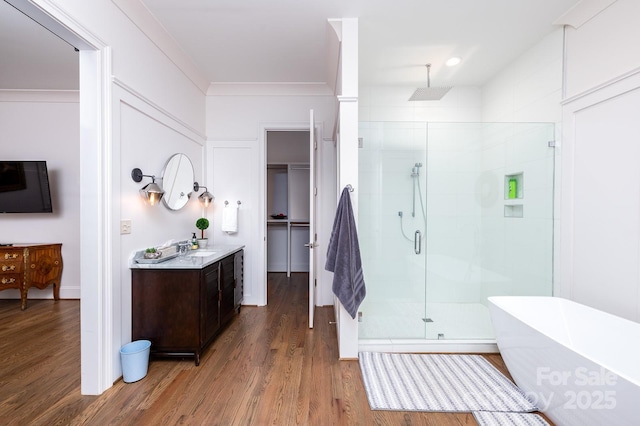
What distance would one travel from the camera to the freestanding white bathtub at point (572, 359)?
1.14 metres

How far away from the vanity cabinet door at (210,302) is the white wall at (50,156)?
8.35 feet

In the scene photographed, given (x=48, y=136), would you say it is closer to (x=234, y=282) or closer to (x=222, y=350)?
(x=234, y=282)

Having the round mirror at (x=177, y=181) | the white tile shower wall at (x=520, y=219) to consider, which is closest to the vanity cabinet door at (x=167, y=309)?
the round mirror at (x=177, y=181)

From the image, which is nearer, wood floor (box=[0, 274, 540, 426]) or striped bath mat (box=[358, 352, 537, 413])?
wood floor (box=[0, 274, 540, 426])

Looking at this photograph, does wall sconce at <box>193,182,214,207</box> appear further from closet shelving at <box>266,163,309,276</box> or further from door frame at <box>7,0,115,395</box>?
closet shelving at <box>266,163,309,276</box>

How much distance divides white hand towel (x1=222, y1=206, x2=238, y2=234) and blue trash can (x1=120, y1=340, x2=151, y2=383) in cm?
157

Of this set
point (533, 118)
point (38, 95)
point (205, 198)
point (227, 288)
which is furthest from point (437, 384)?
point (38, 95)

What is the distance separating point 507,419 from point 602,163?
1.93 m

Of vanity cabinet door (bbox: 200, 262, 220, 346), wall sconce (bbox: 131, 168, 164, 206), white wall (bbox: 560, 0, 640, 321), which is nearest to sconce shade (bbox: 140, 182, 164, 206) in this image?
wall sconce (bbox: 131, 168, 164, 206)

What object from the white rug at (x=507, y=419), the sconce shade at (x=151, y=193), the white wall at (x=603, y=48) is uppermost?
the white wall at (x=603, y=48)

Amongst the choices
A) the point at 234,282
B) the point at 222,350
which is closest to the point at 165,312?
the point at 222,350

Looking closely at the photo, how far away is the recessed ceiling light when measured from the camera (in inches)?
113

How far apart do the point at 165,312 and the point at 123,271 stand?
44 cm

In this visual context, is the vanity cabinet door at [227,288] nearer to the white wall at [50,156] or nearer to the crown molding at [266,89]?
the crown molding at [266,89]
